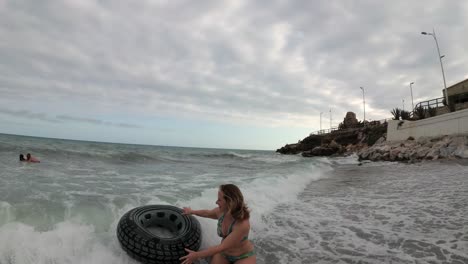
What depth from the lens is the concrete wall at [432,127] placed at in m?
19.8

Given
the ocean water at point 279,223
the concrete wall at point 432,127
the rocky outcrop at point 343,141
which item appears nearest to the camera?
the ocean water at point 279,223

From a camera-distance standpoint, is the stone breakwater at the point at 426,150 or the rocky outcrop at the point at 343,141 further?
the rocky outcrop at the point at 343,141

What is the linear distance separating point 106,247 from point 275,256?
2.23 metres

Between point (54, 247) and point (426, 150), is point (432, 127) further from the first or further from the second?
point (54, 247)

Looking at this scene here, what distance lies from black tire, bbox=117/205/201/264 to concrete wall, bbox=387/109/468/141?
22967mm

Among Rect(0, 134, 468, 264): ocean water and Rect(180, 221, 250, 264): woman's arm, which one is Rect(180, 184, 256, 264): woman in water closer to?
Rect(180, 221, 250, 264): woman's arm

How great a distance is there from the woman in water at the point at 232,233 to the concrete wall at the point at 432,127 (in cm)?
2299

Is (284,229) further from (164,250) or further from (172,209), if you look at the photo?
(164,250)

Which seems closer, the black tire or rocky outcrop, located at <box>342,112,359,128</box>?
the black tire

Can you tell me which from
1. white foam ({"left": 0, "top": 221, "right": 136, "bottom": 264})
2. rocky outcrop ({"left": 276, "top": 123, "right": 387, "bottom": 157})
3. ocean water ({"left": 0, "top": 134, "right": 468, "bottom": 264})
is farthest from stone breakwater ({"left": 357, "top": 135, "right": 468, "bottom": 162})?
white foam ({"left": 0, "top": 221, "right": 136, "bottom": 264})

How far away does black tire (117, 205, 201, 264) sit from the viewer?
312 cm

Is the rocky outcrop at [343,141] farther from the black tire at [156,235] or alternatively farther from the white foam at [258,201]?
the black tire at [156,235]

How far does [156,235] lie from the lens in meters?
3.43

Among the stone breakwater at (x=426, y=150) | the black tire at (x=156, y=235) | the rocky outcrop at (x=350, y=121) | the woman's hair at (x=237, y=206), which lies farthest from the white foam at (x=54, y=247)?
the rocky outcrop at (x=350, y=121)
